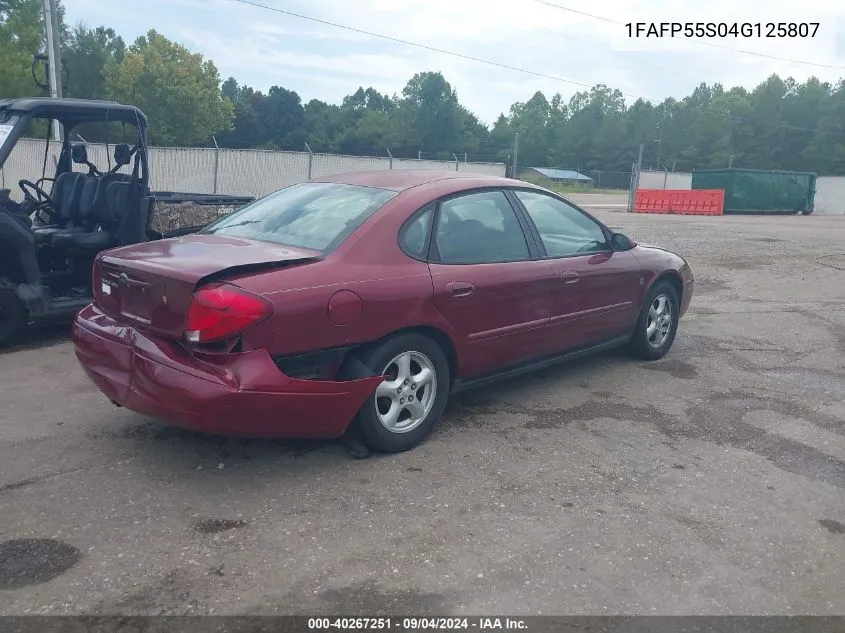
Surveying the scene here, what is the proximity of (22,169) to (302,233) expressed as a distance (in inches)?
621

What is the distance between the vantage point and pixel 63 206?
24.5 feet

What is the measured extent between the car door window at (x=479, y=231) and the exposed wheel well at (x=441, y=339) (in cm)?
43

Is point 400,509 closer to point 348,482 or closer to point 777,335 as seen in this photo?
point 348,482

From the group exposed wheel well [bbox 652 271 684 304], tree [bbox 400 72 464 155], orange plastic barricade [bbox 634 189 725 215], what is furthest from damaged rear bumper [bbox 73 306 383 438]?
tree [bbox 400 72 464 155]

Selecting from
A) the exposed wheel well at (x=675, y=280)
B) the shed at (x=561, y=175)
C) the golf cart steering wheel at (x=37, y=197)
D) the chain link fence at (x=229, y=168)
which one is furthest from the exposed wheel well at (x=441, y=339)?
the shed at (x=561, y=175)

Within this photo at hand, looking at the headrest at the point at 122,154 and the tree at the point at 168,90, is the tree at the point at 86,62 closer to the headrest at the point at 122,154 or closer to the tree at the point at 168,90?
the tree at the point at 168,90

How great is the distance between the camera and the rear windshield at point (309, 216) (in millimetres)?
4246

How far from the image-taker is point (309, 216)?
454 cm

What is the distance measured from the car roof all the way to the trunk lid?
88 cm

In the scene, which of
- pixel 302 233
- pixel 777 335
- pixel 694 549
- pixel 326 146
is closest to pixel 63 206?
pixel 302 233

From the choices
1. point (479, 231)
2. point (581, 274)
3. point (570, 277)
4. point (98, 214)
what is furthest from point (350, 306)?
point (98, 214)

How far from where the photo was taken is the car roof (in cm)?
471

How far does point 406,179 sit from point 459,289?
890mm

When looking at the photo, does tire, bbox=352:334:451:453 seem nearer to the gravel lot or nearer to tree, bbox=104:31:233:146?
the gravel lot
